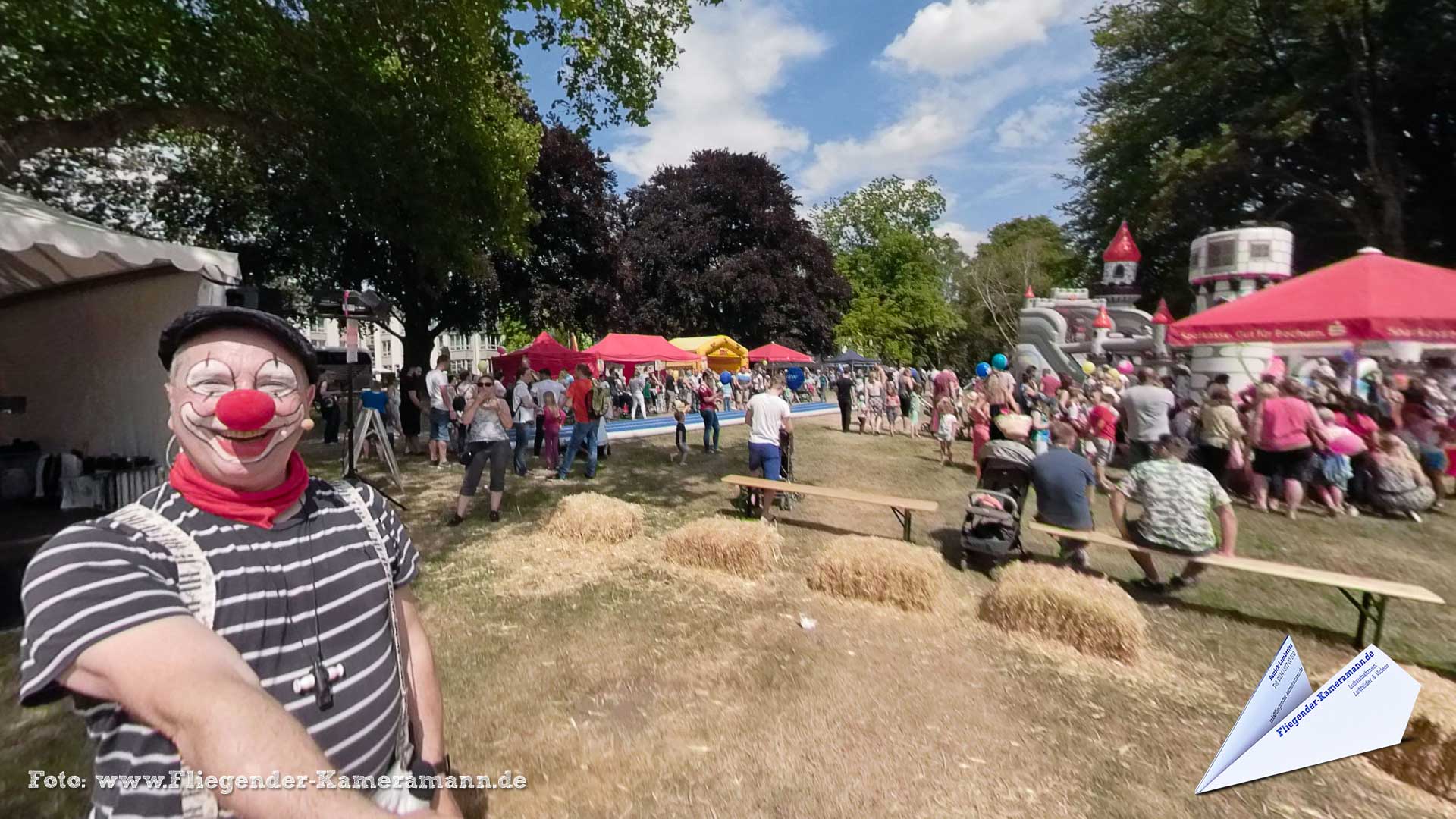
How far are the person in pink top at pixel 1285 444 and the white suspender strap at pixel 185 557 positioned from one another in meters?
10.5

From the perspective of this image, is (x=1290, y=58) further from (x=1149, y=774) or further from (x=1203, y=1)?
(x=1149, y=774)

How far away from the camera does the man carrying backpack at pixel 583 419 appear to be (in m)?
9.80

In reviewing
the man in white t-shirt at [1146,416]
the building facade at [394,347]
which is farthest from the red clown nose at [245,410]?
the building facade at [394,347]

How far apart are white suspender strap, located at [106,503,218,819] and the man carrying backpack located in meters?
8.53

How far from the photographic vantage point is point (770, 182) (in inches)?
1416

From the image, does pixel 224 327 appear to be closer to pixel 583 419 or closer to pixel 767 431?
pixel 767 431

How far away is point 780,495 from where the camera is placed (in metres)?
8.16

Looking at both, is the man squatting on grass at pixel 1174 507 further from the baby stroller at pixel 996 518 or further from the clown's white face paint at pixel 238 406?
the clown's white face paint at pixel 238 406

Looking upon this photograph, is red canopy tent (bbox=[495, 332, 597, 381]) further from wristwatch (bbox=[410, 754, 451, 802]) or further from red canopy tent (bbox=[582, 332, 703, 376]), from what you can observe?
wristwatch (bbox=[410, 754, 451, 802])

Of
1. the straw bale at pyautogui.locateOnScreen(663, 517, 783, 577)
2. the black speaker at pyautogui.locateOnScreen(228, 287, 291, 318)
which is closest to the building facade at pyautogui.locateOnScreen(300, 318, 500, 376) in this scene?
the straw bale at pyautogui.locateOnScreen(663, 517, 783, 577)

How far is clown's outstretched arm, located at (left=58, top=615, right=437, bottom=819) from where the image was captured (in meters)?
1.04

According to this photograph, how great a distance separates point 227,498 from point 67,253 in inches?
201

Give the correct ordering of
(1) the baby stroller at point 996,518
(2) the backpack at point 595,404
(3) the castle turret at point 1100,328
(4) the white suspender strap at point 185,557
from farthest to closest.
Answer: (3) the castle turret at point 1100,328 < (2) the backpack at point 595,404 < (1) the baby stroller at point 996,518 < (4) the white suspender strap at point 185,557

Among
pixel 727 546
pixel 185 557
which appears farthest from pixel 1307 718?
pixel 727 546
